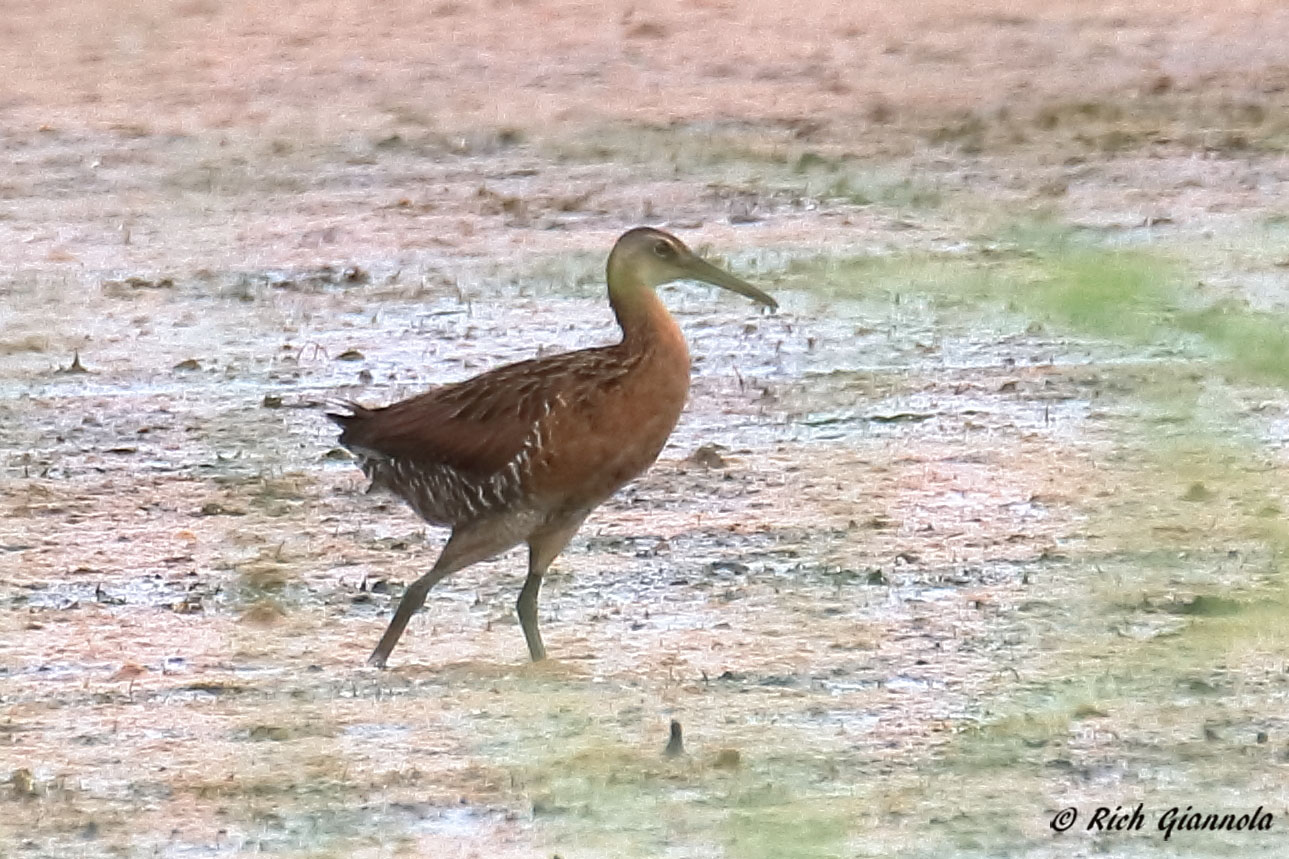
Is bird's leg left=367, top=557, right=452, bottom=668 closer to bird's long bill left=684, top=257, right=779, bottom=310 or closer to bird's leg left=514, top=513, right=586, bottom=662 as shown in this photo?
bird's leg left=514, top=513, right=586, bottom=662

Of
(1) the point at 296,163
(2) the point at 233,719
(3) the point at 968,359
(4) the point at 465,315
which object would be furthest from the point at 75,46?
(2) the point at 233,719

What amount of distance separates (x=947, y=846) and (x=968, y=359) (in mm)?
4837

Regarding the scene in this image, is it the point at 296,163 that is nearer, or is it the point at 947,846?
the point at 947,846

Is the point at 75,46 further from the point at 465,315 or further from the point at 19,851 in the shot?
the point at 19,851

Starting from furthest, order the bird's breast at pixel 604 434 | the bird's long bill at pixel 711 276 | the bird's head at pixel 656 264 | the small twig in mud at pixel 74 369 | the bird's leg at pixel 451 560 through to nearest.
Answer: the small twig in mud at pixel 74 369 → the bird's long bill at pixel 711 276 → the bird's head at pixel 656 264 → the bird's leg at pixel 451 560 → the bird's breast at pixel 604 434

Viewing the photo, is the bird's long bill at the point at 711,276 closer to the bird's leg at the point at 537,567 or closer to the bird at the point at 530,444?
the bird at the point at 530,444

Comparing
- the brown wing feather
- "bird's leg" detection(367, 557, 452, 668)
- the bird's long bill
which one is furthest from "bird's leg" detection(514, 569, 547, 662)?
the bird's long bill

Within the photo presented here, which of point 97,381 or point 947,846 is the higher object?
point 947,846

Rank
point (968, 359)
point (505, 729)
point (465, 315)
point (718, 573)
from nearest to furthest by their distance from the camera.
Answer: point (505, 729) → point (718, 573) → point (968, 359) → point (465, 315)

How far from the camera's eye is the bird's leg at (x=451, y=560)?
6039mm

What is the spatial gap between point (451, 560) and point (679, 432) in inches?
97.6

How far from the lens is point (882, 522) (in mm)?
7172

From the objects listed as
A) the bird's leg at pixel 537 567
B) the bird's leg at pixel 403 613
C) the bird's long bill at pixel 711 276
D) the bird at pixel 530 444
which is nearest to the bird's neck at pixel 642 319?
the bird at pixel 530 444

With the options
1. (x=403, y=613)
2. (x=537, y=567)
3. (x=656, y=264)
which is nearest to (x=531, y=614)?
(x=537, y=567)
